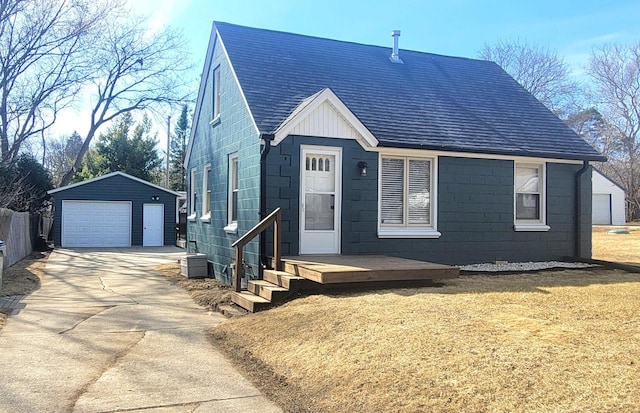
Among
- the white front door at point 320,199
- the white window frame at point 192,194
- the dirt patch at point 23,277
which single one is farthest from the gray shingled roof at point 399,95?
the dirt patch at point 23,277

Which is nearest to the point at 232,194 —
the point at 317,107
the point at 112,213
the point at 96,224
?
the point at 317,107

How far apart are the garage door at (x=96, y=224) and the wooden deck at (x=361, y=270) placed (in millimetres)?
18976

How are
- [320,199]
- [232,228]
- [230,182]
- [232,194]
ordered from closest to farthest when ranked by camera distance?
[320,199], [232,228], [232,194], [230,182]

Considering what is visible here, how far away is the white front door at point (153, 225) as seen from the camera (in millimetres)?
26500

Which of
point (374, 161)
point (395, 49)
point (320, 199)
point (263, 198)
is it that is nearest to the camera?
point (263, 198)

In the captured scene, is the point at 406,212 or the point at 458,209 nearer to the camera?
the point at 406,212

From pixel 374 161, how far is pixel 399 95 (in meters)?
3.02

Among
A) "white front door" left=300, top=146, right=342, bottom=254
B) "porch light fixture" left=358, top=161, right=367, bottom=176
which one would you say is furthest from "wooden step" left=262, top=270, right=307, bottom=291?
"porch light fixture" left=358, top=161, right=367, bottom=176

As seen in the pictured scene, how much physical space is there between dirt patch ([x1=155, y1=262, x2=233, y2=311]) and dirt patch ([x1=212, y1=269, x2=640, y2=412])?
6.47ft

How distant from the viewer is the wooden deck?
25.5 ft

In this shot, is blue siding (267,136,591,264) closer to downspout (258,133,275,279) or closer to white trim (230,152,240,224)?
downspout (258,133,275,279)

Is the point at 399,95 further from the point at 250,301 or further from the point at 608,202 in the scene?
the point at 608,202

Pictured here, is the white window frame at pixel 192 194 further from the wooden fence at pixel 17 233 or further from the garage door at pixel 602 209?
the garage door at pixel 602 209

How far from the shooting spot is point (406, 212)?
11289 millimetres
